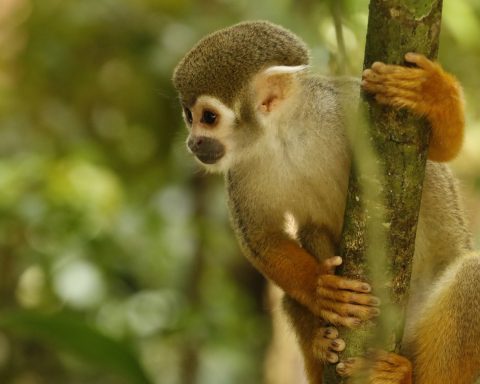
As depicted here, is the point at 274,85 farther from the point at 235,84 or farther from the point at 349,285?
the point at 349,285

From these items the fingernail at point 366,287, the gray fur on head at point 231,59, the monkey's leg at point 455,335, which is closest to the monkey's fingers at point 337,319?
the fingernail at point 366,287

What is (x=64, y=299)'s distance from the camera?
5047 mm

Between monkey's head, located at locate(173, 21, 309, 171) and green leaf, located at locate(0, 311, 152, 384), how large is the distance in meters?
1.89

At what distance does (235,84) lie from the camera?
11.1 feet

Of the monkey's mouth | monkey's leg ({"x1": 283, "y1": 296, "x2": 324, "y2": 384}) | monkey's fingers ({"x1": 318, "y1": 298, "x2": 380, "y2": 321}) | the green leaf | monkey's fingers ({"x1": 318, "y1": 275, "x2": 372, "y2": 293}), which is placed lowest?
monkey's leg ({"x1": 283, "y1": 296, "x2": 324, "y2": 384})

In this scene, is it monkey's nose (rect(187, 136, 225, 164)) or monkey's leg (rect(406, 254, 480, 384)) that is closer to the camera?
monkey's leg (rect(406, 254, 480, 384))

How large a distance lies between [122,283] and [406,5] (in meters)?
4.05

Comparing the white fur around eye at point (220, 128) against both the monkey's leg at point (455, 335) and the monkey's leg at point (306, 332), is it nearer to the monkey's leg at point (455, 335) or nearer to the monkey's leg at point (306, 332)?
the monkey's leg at point (306, 332)

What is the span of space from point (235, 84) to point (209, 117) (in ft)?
0.56

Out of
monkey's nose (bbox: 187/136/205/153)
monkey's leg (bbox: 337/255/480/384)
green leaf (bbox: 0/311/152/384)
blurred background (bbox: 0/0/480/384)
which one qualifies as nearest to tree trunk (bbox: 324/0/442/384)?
monkey's leg (bbox: 337/255/480/384)

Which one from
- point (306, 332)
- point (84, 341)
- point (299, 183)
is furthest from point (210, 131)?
point (84, 341)

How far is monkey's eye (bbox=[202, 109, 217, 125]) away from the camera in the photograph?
134 inches

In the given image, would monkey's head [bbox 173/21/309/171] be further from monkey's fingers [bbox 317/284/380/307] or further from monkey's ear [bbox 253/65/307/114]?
monkey's fingers [bbox 317/284/380/307]

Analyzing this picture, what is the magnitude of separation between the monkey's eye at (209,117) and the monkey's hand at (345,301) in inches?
31.4
